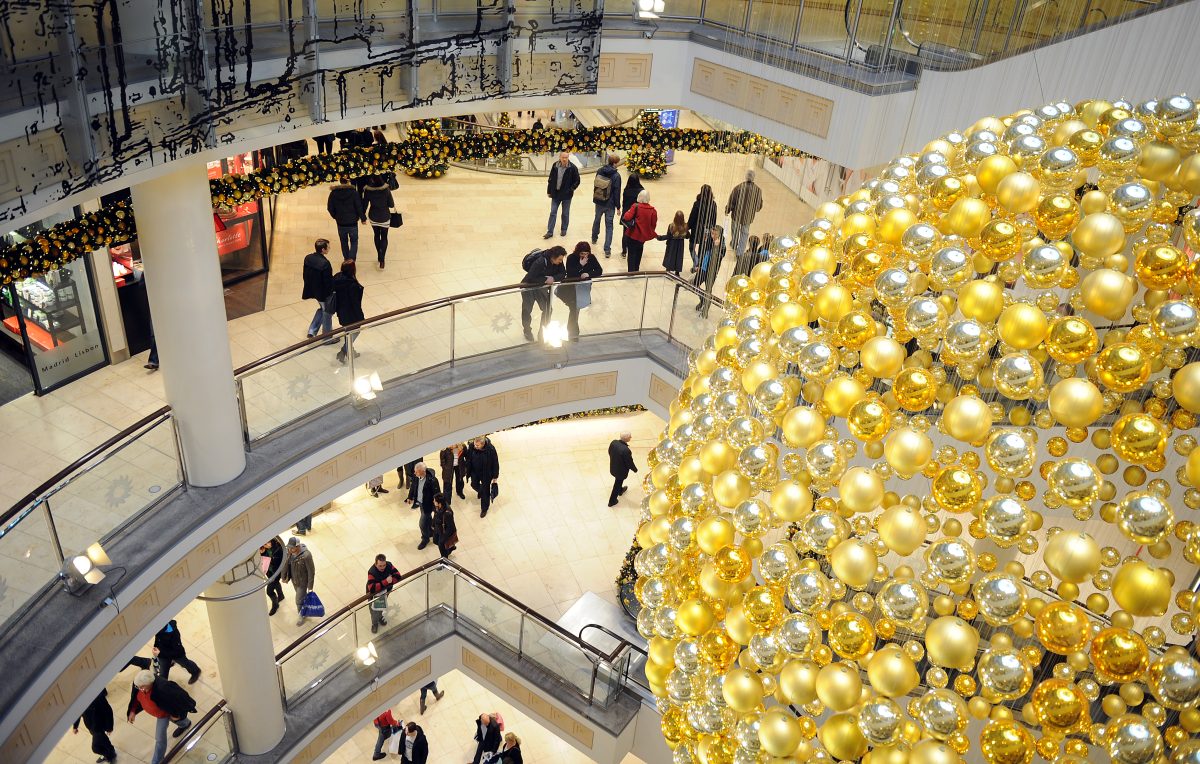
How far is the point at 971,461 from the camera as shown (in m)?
2.27

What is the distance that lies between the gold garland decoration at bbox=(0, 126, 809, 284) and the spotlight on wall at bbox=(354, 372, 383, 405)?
2.84m

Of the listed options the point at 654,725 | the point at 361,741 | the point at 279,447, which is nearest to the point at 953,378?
the point at 279,447

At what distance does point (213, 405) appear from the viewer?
810 centimetres

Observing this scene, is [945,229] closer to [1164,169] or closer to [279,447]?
[1164,169]

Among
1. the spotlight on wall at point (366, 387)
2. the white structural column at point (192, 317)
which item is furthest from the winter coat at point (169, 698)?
the spotlight on wall at point (366, 387)

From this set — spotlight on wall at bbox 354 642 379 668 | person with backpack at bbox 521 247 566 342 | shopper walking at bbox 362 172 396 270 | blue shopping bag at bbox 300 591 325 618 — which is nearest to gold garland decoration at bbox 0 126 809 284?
shopper walking at bbox 362 172 396 270

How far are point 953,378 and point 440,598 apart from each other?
10.1 metres

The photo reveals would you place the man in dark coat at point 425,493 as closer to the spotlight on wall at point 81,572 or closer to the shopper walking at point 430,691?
the shopper walking at point 430,691

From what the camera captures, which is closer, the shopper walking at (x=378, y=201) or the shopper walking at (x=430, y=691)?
the shopper walking at (x=378, y=201)

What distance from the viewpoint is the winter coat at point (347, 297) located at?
1063 cm

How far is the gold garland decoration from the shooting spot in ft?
29.7

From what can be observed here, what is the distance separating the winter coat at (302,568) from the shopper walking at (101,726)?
255 cm

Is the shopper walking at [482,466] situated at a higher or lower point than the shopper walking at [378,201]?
lower

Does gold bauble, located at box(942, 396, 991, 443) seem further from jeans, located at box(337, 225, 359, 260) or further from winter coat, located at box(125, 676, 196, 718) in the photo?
jeans, located at box(337, 225, 359, 260)
